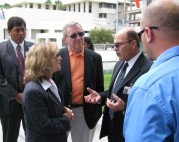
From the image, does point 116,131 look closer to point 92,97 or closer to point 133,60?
point 92,97

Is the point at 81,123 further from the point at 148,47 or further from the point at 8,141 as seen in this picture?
the point at 148,47

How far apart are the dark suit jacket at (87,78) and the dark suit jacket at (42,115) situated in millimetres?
708

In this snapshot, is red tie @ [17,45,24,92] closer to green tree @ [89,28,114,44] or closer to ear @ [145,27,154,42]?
ear @ [145,27,154,42]

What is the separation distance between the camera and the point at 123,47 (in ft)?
10.2

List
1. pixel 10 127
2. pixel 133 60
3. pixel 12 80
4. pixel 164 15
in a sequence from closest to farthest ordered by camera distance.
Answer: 1. pixel 164 15
2. pixel 133 60
3. pixel 12 80
4. pixel 10 127

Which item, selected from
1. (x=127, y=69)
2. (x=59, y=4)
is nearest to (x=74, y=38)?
(x=127, y=69)

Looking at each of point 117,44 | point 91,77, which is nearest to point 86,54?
point 91,77

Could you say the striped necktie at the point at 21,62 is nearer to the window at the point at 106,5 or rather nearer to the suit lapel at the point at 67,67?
the suit lapel at the point at 67,67

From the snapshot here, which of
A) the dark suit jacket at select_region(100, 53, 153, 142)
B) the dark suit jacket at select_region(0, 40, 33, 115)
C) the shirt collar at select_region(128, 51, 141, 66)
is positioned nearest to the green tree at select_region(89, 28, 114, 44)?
the dark suit jacket at select_region(0, 40, 33, 115)

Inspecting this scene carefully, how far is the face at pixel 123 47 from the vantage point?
3092 millimetres

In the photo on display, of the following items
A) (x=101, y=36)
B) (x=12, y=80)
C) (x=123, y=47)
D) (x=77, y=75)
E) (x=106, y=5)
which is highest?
(x=106, y=5)

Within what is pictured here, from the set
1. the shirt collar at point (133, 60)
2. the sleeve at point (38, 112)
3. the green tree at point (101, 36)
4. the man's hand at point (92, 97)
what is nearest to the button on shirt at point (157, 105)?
the sleeve at point (38, 112)

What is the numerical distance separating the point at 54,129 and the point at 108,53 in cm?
3065

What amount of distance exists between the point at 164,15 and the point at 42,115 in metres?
1.65
